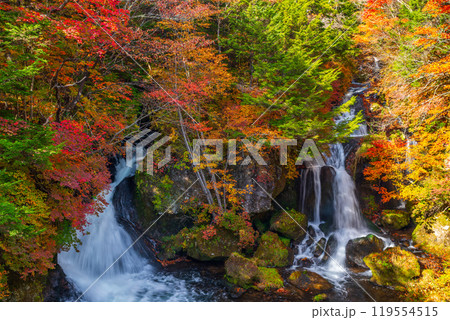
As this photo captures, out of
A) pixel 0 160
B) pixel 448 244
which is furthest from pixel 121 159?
pixel 448 244

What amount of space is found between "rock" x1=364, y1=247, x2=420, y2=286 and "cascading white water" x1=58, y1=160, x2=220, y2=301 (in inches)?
213

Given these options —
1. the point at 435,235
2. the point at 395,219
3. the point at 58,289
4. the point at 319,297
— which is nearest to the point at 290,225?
the point at 319,297

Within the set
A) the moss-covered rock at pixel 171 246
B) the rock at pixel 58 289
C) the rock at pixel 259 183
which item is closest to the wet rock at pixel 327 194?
the rock at pixel 259 183

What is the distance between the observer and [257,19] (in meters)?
11.7

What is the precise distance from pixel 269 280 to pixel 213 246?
101 inches

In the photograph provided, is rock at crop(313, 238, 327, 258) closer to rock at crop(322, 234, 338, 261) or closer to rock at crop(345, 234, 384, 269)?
rock at crop(322, 234, 338, 261)

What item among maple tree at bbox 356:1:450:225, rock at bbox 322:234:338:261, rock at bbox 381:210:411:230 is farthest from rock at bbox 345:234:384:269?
maple tree at bbox 356:1:450:225

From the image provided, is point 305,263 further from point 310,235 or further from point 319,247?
point 310,235

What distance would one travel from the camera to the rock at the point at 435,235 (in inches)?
345

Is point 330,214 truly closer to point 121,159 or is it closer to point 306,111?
point 306,111

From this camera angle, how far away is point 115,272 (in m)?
8.59

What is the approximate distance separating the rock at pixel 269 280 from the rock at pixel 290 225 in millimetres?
2318

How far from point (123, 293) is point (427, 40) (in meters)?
12.5

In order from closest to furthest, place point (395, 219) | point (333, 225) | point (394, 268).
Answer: point (394, 268) → point (395, 219) → point (333, 225)
